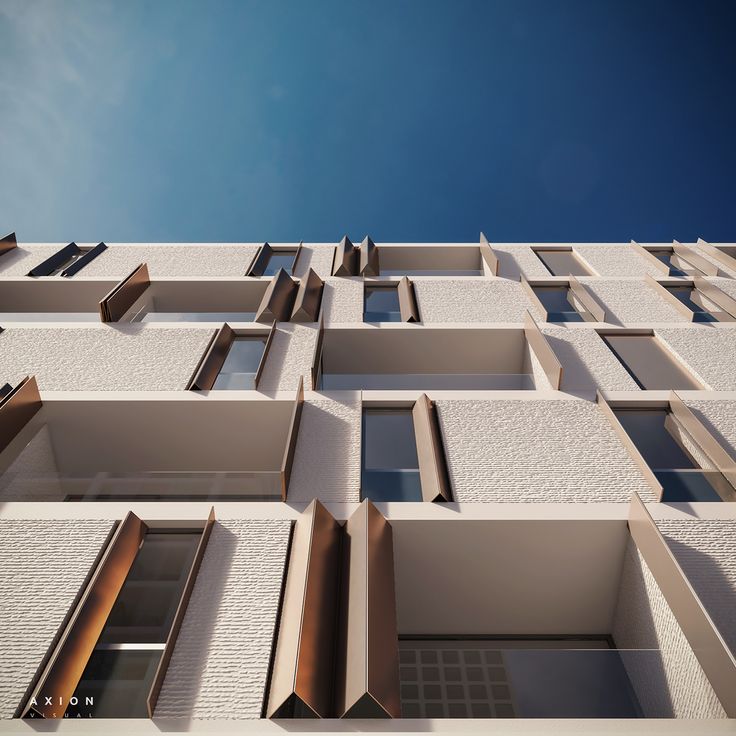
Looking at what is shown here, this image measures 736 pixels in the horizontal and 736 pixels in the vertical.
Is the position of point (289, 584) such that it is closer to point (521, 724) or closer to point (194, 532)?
point (194, 532)

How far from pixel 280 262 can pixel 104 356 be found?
766 cm

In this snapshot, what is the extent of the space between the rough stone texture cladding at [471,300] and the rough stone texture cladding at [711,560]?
6797mm

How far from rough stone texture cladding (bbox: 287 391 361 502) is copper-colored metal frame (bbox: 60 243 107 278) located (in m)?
11.0

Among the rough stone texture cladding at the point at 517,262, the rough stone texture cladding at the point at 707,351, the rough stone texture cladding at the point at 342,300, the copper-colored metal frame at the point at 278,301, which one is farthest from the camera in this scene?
the rough stone texture cladding at the point at 517,262

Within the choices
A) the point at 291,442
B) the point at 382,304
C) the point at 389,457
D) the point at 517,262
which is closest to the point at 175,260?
the point at 382,304

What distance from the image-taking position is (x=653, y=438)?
8805 millimetres

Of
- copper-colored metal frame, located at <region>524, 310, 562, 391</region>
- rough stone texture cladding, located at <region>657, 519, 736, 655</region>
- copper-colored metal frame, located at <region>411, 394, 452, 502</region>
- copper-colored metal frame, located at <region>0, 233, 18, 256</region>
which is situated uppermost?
copper-colored metal frame, located at <region>0, 233, 18, 256</region>

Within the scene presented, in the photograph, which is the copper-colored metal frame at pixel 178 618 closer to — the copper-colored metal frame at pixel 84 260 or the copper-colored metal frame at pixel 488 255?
the copper-colored metal frame at pixel 488 255

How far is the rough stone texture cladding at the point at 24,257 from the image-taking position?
15.8 metres

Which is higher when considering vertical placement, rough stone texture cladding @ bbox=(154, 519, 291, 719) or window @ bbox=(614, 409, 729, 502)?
window @ bbox=(614, 409, 729, 502)

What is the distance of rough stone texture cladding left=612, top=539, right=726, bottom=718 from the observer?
5.16 m

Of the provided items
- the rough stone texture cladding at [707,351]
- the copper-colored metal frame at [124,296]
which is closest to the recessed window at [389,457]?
the rough stone texture cladding at [707,351]

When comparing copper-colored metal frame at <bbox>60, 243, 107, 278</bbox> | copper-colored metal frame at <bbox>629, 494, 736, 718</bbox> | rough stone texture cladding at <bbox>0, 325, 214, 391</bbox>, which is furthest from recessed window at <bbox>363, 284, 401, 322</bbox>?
copper-colored metal frame at <bbox>60, 243, 107, 278</bbox>

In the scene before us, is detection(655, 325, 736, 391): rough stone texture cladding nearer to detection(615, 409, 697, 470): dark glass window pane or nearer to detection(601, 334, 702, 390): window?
detection(601, 334, 702, 390): window
